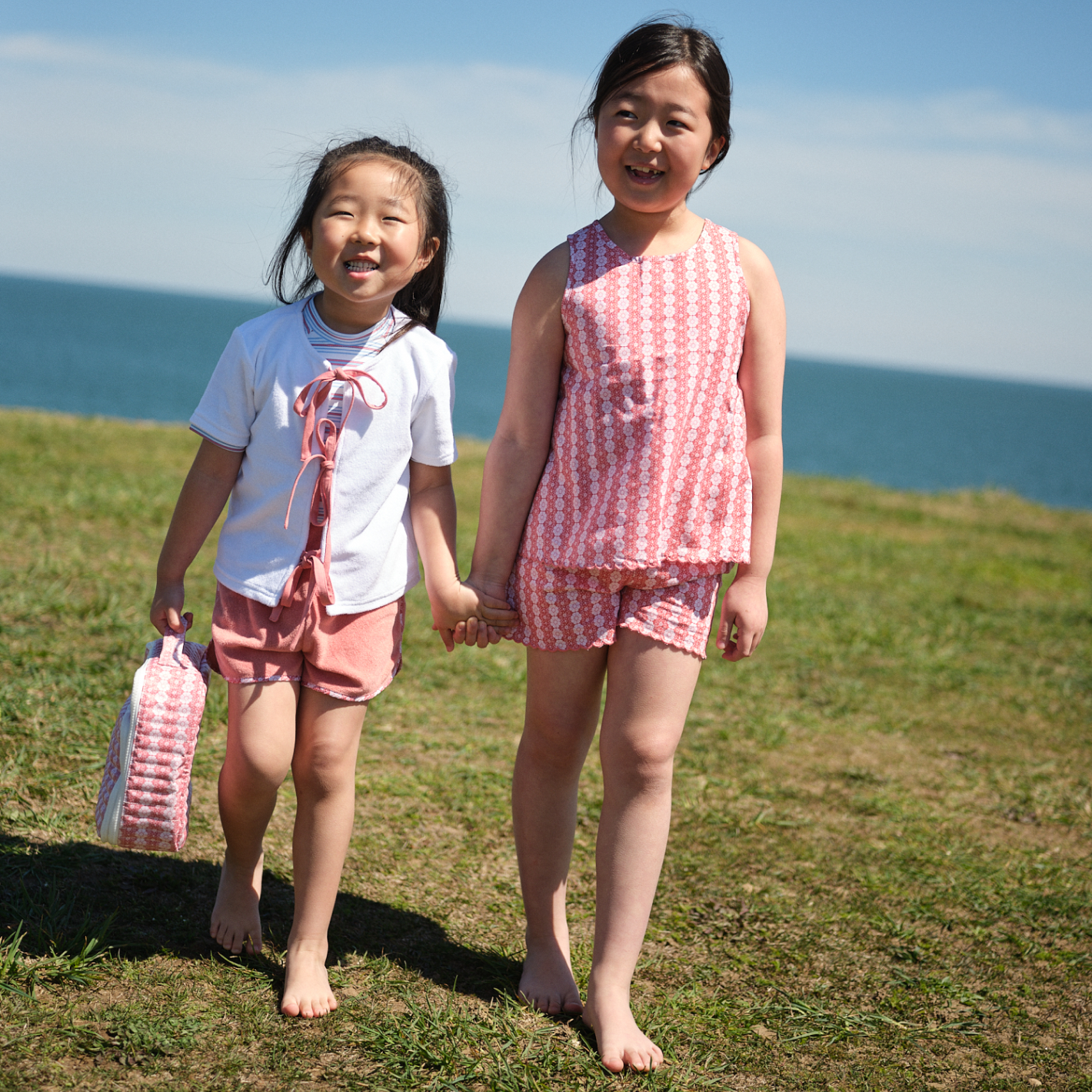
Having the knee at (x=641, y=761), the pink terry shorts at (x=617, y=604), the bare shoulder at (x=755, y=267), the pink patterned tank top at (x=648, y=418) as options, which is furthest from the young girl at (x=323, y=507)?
the bare shoulder at (x=755, y=267)

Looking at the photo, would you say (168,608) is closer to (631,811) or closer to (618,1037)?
(631,811)

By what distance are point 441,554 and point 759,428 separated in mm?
710

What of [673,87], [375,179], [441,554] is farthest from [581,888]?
[673,87]

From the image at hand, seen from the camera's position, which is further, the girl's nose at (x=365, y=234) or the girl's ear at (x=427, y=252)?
the girl's ear at (x=427, y=252)

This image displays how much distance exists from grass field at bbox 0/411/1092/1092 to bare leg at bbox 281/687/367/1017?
9 cm

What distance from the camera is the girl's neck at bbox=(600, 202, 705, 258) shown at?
2.23 m

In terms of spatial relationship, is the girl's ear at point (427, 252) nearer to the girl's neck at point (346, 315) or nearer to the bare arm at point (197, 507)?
the girl's neck at point (346, 315)

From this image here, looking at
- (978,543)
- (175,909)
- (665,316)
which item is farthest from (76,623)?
(978,543)

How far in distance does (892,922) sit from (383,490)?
1.85 metres

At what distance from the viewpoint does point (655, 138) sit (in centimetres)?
212

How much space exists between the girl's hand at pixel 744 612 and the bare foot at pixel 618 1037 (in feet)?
2.43

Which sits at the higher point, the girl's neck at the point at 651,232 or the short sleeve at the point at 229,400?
the girl's neck at the point at 651,232

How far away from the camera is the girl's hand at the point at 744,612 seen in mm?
2299

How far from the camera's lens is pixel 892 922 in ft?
9.74
